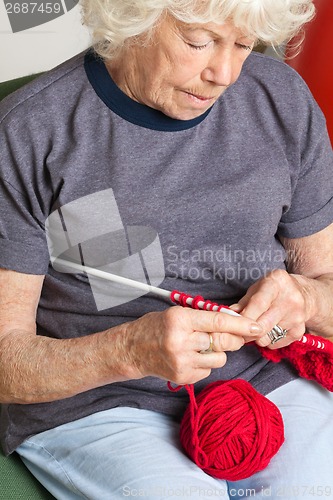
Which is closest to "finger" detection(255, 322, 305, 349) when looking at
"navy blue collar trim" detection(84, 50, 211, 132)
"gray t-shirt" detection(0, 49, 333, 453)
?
"gray t-shirt" detection(0, 49, 333, 453)

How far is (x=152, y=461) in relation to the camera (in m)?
1.19

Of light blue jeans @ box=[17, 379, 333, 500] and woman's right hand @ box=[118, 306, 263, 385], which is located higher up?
woman's right hand @ box=[118, 306, 263, 385]

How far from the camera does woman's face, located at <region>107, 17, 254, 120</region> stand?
1116 mm

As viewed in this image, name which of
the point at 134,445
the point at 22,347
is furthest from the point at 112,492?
the point at 22,347

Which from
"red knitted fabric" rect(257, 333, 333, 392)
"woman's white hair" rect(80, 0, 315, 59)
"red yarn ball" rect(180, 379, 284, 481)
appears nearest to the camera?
"woman's white hair" rect(80, 0, 315, 59)

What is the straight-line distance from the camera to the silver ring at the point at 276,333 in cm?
122

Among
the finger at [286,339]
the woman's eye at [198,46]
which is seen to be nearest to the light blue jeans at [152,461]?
the finger at [286,339]

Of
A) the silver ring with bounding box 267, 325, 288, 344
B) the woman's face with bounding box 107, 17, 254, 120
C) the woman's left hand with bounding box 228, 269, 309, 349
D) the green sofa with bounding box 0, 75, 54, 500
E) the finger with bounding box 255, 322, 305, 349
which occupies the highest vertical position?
the woman's face with bounding box 107, 17, 254, 120

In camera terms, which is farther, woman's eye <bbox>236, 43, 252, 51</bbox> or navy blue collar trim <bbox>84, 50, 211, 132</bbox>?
navy blue collar trim <bbox>84, 50, 211, 132</bbox>

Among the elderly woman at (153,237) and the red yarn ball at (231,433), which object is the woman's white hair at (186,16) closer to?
the elderly woman at (153,237)

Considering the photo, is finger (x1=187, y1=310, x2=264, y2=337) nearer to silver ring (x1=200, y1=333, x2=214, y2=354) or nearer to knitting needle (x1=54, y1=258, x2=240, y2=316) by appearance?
silver ring (x1=200, y1=333, x2=214, y2=354)

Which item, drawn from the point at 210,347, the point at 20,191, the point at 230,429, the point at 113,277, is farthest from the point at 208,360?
the point at 20,191

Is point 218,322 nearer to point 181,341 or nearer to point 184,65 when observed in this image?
point 181,341

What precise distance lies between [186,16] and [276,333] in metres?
0.49
